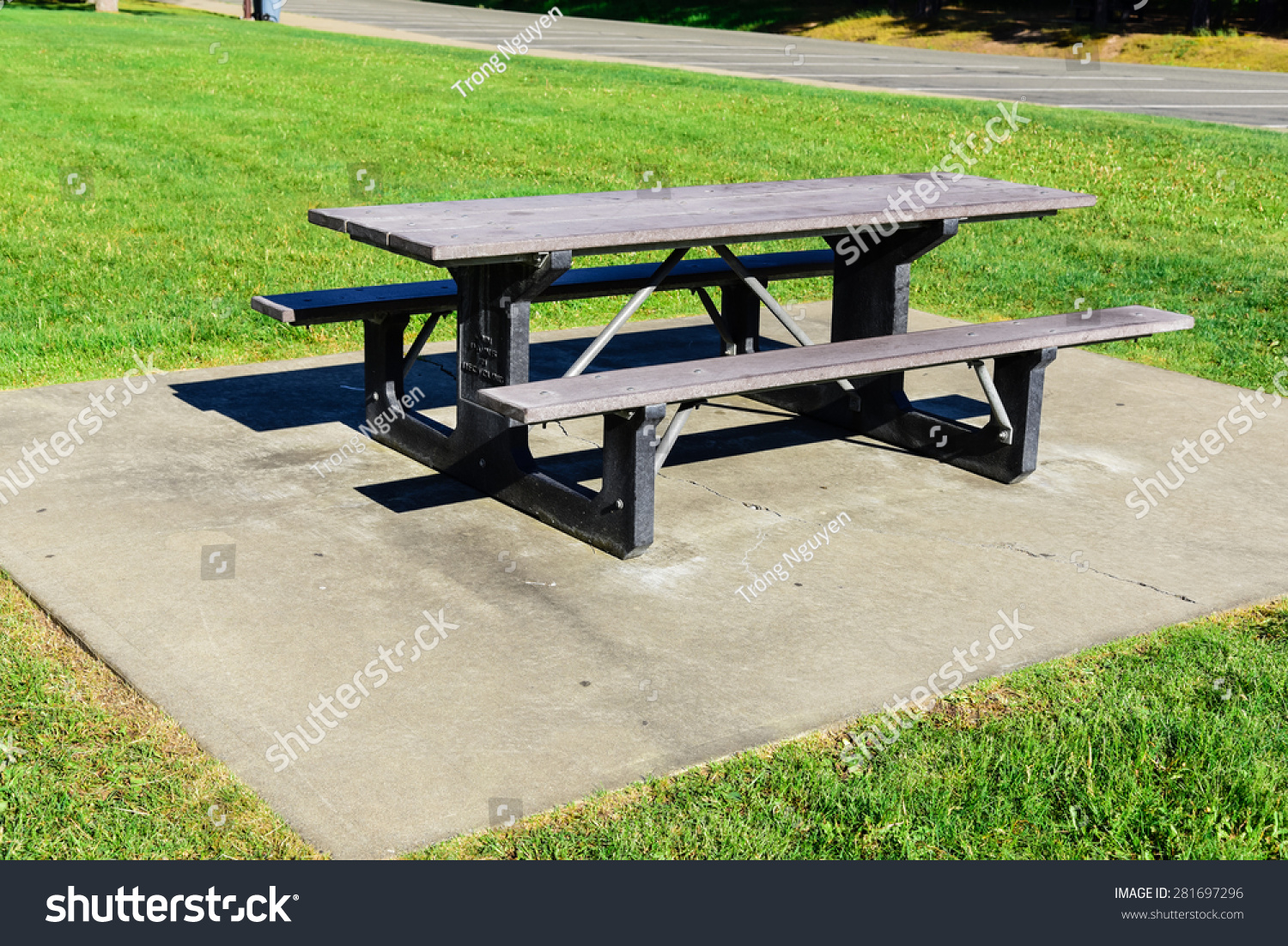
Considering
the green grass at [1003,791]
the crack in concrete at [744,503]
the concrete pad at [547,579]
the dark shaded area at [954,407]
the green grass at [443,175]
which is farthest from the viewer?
the green grass at [443,175]

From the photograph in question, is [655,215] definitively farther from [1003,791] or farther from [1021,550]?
[1003,791]

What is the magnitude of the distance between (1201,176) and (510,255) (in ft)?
29.4

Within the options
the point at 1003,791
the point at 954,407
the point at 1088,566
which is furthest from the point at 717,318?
the point at 1003,791

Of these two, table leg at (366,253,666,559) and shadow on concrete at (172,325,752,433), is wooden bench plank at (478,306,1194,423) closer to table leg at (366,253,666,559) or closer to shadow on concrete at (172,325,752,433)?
table leg at (366,253,666,559)

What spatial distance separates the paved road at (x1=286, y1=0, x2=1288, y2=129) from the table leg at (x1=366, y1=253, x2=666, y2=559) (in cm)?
1365

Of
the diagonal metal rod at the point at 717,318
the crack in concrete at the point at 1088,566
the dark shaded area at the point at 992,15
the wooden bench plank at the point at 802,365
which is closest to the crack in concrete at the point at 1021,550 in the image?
the crack in concrete at the point at 1088,566

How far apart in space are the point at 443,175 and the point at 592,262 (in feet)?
9.42


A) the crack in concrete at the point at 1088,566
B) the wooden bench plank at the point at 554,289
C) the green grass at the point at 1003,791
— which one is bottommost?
the green grass at the point at 1003,791

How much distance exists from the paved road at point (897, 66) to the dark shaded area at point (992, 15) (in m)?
2.68

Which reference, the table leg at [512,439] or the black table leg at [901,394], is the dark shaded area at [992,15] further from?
the table leg at [512,439]

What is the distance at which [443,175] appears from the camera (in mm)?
11828

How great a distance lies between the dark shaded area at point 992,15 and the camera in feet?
98.6

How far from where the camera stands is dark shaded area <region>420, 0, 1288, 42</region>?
30.1 metres

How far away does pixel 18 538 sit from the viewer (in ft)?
15.3
